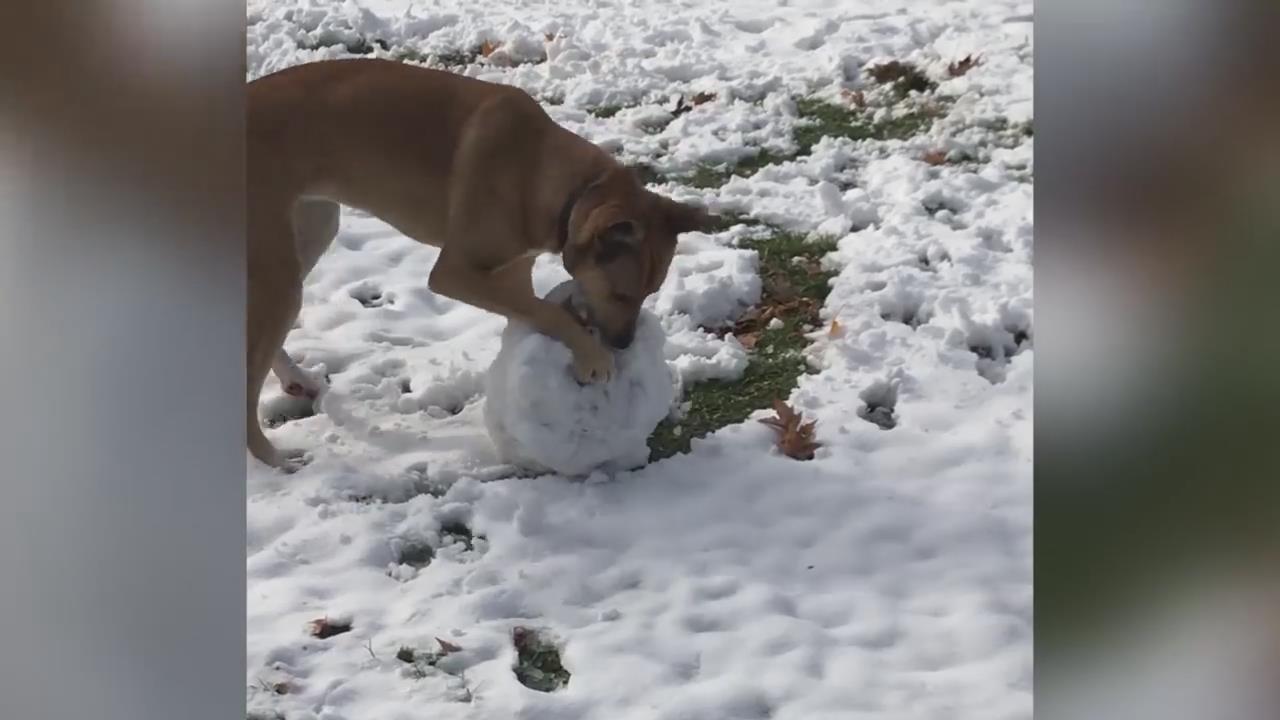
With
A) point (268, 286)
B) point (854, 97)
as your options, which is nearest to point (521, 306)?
point (268, 286)

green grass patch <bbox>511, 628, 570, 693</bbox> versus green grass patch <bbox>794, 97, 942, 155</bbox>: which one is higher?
green grass patch <bbox>794, 97, 942, 155</bbox>

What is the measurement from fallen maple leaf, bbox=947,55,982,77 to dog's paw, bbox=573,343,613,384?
7.18 feet

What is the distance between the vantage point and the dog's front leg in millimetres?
2145

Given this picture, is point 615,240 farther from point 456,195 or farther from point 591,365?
point 456,195

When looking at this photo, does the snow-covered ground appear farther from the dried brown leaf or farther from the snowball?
the dried brown leaf

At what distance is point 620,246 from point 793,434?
1.72ft

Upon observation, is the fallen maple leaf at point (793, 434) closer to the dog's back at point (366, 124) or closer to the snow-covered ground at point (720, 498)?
the snow-covered ground at point (720, 498)

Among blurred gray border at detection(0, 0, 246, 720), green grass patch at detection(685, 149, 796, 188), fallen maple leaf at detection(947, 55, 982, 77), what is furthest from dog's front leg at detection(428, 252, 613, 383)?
fallen maple leaf at detection(947, 55, 982, 77)

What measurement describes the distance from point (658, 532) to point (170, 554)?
1.36m

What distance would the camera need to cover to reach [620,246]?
214 centimetres

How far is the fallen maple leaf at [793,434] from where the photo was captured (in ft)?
7.63

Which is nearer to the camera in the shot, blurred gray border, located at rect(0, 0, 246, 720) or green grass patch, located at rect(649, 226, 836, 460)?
blurred gray border, located at rect(0, 0, 246, 720)

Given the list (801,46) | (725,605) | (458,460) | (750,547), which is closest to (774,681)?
(725,605)

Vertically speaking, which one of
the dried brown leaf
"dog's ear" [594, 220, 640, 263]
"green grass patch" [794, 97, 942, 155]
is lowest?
"dog's ear" [594, 220, 640, 263]
